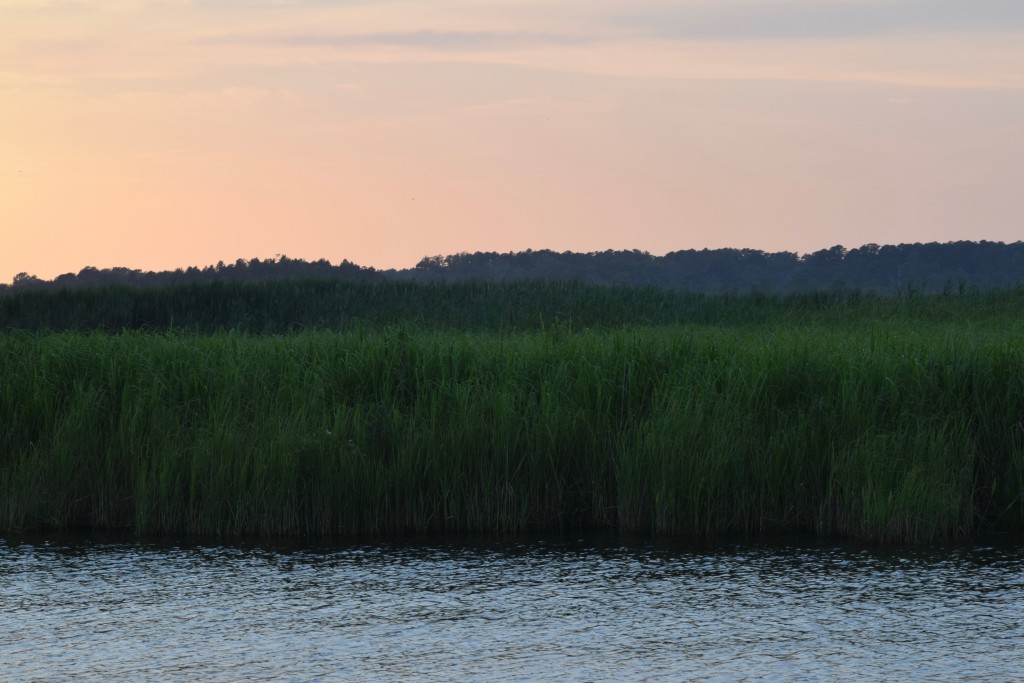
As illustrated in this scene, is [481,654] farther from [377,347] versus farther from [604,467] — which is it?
[377,347]

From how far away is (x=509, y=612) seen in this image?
272 inches

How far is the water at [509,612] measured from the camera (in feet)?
19.4

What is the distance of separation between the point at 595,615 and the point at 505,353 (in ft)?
14.4

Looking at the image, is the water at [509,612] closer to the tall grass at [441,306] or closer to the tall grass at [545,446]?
the tall grass at [545,446]

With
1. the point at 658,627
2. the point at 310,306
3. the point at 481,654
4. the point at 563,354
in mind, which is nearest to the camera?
the point at 481,654

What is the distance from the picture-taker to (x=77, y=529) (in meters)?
9.63

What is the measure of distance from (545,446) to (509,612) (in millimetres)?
2692

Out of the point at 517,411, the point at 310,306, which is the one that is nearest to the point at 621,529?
the point at 517,411

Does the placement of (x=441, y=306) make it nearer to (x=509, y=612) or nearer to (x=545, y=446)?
(x=545, y=446)

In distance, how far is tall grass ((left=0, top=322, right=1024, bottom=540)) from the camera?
9.13 metres

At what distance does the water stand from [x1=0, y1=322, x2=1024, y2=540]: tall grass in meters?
0.52

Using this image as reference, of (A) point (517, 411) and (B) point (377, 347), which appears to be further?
(B) point (377, 347)

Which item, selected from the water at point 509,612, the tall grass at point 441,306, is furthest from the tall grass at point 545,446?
the tall grass at point 441,306

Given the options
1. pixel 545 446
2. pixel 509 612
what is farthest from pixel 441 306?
pixel 509 612
